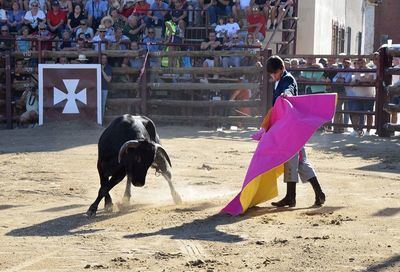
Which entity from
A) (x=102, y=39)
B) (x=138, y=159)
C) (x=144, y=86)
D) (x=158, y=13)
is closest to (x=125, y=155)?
(x=138, y=159)

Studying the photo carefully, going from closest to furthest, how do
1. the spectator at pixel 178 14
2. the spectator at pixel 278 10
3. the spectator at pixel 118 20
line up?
the spectator at pixel 118 20
the spectator at pixel 178 14
the spectator at pixel 278 10

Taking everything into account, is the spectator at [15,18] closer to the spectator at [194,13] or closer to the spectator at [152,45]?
the spectator at [152,45]

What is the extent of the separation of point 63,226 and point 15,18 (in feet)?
41.8

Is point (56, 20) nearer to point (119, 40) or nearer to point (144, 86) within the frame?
point (119, 40)

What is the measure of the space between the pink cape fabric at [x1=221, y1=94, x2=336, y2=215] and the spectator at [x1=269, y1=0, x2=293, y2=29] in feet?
38.5

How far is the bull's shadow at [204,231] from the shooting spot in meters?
7.21

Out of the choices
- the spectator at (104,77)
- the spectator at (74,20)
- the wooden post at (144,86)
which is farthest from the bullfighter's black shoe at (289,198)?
the spectator at (74,20)

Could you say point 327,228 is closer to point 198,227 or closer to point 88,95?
point 198,227

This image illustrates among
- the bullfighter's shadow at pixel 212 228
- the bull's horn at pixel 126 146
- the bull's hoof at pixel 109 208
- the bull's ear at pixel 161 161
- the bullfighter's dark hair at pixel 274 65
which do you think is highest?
the bullfighter's dark hair at pixel 274 65

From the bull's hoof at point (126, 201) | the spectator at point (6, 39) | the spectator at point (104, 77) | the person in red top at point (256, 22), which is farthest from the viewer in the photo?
the person in red top at point (256, 22)

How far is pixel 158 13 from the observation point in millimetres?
19266

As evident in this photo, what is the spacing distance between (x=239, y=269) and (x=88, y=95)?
1203 cm

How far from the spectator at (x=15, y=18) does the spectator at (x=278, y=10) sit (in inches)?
234

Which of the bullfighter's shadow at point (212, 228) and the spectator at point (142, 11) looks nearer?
the bullfighter's shadow at point (212, 228)
